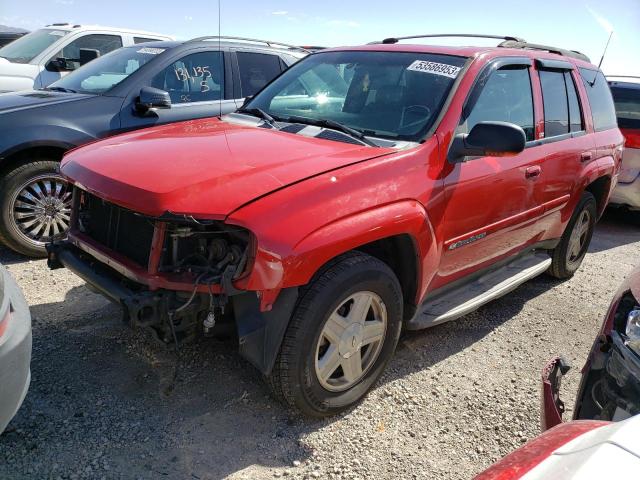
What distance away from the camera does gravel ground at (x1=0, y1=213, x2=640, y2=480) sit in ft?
7.93

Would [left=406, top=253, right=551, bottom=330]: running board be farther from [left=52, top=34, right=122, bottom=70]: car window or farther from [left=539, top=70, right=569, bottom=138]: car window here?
[left=52, top=34, right=122, bottom=70]: car window

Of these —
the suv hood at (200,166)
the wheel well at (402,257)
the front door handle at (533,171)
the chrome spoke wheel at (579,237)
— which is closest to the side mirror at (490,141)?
the suv hood at (200,166)

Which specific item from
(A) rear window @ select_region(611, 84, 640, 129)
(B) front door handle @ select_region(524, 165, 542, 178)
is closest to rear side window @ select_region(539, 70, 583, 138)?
(B) front door handle @ select_region(524, 165, 542, 178)

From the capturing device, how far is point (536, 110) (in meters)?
3.79

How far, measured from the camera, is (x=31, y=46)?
7.69 metres

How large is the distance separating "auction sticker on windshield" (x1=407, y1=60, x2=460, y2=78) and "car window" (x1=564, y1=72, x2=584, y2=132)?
1516 millimetres

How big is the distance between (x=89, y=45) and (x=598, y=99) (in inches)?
264

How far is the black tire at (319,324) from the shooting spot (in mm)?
2430

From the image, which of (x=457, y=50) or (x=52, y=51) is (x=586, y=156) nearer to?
(x=457, y=50)

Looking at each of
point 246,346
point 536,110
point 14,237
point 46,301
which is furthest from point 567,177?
point 14,237

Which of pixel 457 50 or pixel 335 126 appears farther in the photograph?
pixel 457 50

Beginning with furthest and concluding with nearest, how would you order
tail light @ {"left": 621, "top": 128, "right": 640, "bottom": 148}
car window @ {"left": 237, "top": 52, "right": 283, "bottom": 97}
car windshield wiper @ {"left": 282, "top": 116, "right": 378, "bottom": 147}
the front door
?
1. tail light @ {"left": 621, "top": 128, "right": 640, "bottom": 148}
2. car window @ {"left": 237, "top": 52, "right": 283, "bottom": 97}
3. the front door
4. car windshield wiper @ {"left": 282, "top": 116, "right": 378, "bottom": 147}

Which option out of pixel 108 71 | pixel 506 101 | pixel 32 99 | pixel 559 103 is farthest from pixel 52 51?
pixel 559 103

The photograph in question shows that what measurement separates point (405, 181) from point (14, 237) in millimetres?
3336
